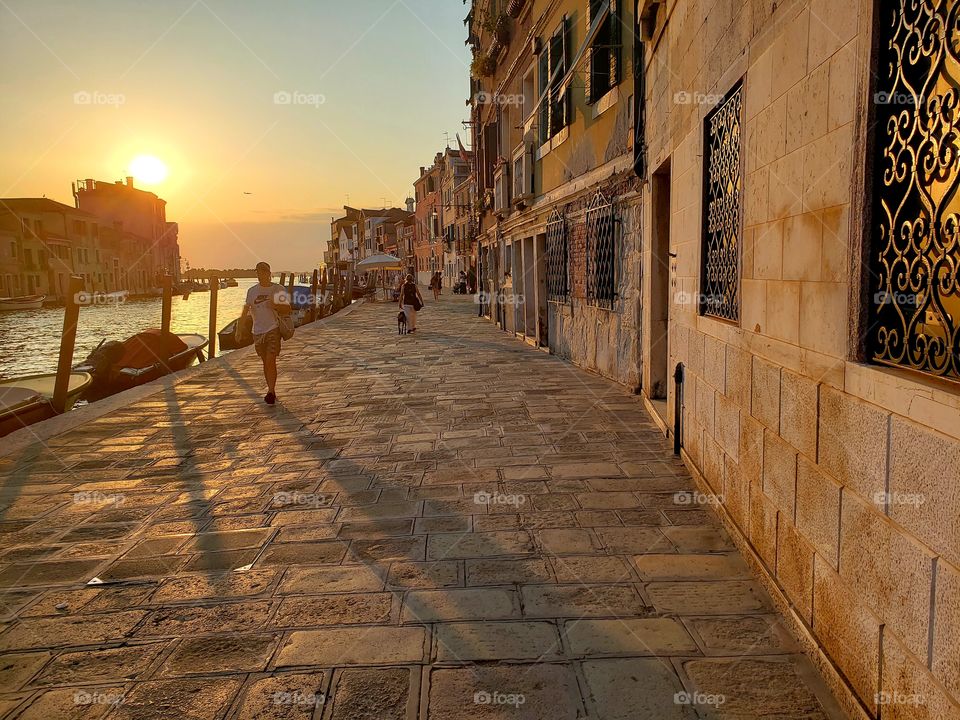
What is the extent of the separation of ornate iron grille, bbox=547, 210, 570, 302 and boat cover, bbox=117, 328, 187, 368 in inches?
396

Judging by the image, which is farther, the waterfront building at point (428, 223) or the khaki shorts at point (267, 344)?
the waterfront building at point (428, 223)

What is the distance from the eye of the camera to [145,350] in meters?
16.8

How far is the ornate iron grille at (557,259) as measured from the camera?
37.5ft

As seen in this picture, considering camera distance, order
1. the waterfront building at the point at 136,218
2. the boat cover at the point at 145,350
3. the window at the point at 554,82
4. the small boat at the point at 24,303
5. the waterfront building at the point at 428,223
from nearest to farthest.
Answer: the window at the point at 554,82 → the boat cover at the point at 145,350 → the small boat at the point at 24,303 → the waterfront building at the point at 428,223 → the waterfront building at the point at 136,218

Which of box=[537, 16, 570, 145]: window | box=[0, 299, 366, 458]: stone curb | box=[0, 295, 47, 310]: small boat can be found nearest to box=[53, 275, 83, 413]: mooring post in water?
box=[0, 299, 366, 458]: stone curb

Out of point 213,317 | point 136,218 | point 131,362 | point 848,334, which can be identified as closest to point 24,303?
point 136,218

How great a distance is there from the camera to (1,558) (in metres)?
3.75

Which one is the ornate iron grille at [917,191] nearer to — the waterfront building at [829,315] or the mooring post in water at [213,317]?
the waterfront building at [829,315]

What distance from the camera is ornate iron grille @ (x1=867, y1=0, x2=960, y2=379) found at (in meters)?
1.84

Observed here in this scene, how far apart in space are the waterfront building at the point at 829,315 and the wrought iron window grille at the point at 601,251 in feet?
8.48

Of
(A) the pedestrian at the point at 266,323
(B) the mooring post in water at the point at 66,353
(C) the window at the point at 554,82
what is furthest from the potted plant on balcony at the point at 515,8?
(B) the mooring post in water at the point at 66,353

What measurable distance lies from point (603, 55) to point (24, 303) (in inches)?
2223

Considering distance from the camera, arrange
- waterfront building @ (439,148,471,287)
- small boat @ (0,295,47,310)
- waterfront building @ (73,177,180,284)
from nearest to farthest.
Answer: small boat @ (0,295,47,310) < waterfront building @ (439,148,471,287) < waterfront building @ (73,177,180,284)

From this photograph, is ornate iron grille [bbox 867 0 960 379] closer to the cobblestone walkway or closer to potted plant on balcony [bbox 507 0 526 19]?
the cobblestone walkway
